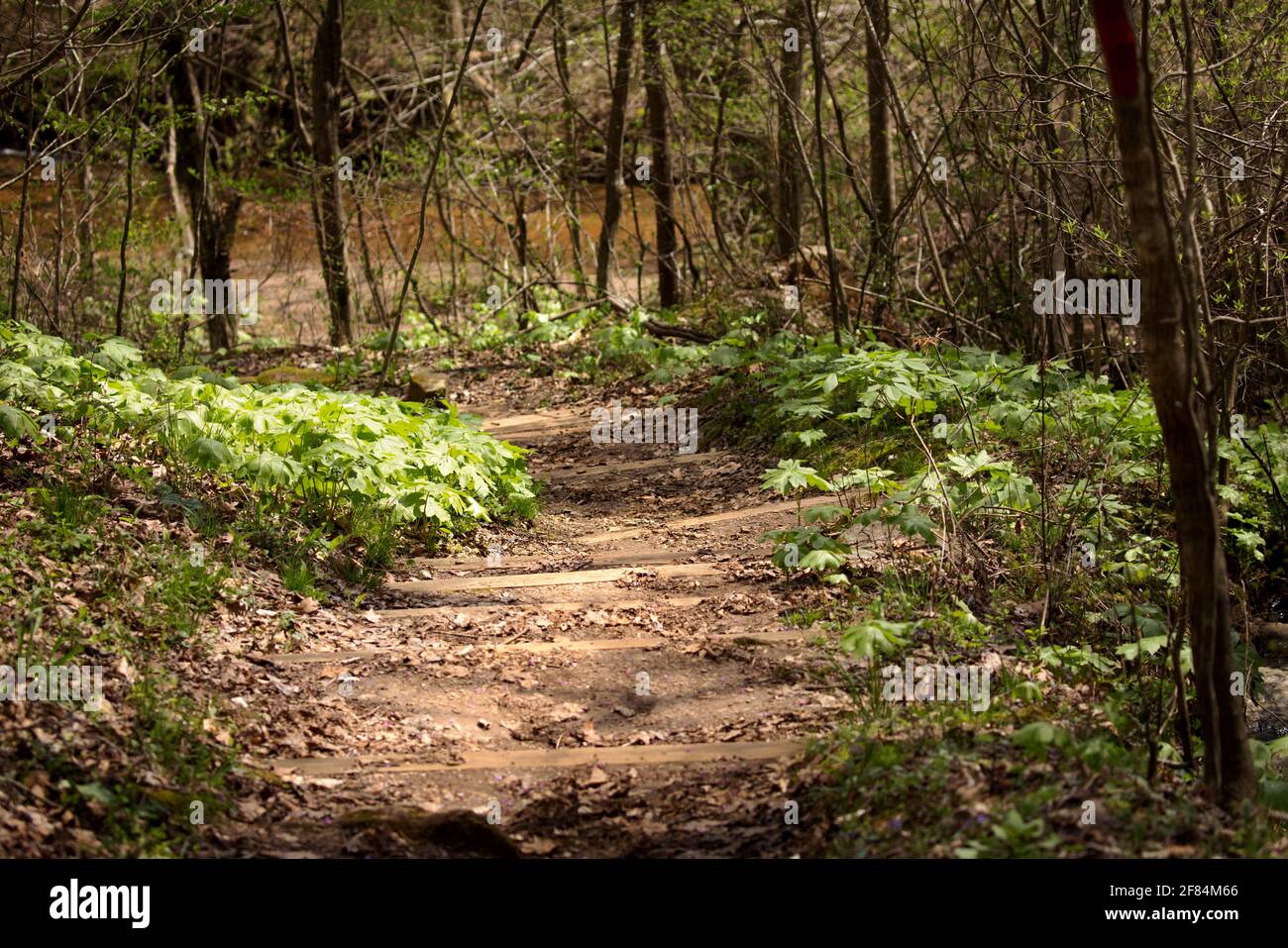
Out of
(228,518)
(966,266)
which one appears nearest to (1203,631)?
(228,518)

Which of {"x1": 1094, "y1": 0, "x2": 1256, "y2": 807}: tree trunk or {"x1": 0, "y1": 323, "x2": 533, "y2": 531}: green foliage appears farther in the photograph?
{"x1": 0, "y1": 323, "x2": 533, "y2": 531}: green foliage

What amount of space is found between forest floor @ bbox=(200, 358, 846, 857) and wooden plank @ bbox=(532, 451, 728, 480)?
1757 mm

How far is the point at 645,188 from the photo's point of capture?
13930 mm

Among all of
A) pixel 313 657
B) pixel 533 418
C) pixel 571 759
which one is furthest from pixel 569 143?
pixel 571 759

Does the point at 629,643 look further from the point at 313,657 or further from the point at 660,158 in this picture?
the point at 660,158

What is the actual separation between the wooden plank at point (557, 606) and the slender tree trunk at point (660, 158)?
8442 millimetres

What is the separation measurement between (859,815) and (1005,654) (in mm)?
1597

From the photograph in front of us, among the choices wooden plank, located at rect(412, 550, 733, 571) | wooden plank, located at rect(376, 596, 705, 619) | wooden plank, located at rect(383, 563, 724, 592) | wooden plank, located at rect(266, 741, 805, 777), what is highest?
wooden plank, located at rect(412, 550, 733, 571)

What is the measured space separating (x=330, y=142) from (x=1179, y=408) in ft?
40.4


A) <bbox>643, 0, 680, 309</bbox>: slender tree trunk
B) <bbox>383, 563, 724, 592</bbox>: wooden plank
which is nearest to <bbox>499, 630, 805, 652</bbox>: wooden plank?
<bbox>383, 563, 724, 592</bbox>: wooden plank

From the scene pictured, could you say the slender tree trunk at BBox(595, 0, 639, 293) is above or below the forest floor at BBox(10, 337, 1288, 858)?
above

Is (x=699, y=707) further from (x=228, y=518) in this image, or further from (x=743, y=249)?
(x=743, y=249)

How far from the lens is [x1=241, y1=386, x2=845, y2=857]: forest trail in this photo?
389 centimetres

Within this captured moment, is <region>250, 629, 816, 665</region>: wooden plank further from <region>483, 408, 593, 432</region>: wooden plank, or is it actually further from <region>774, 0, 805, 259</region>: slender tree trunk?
<region>774, 0, 805, 259</region>: slender tree trunk
